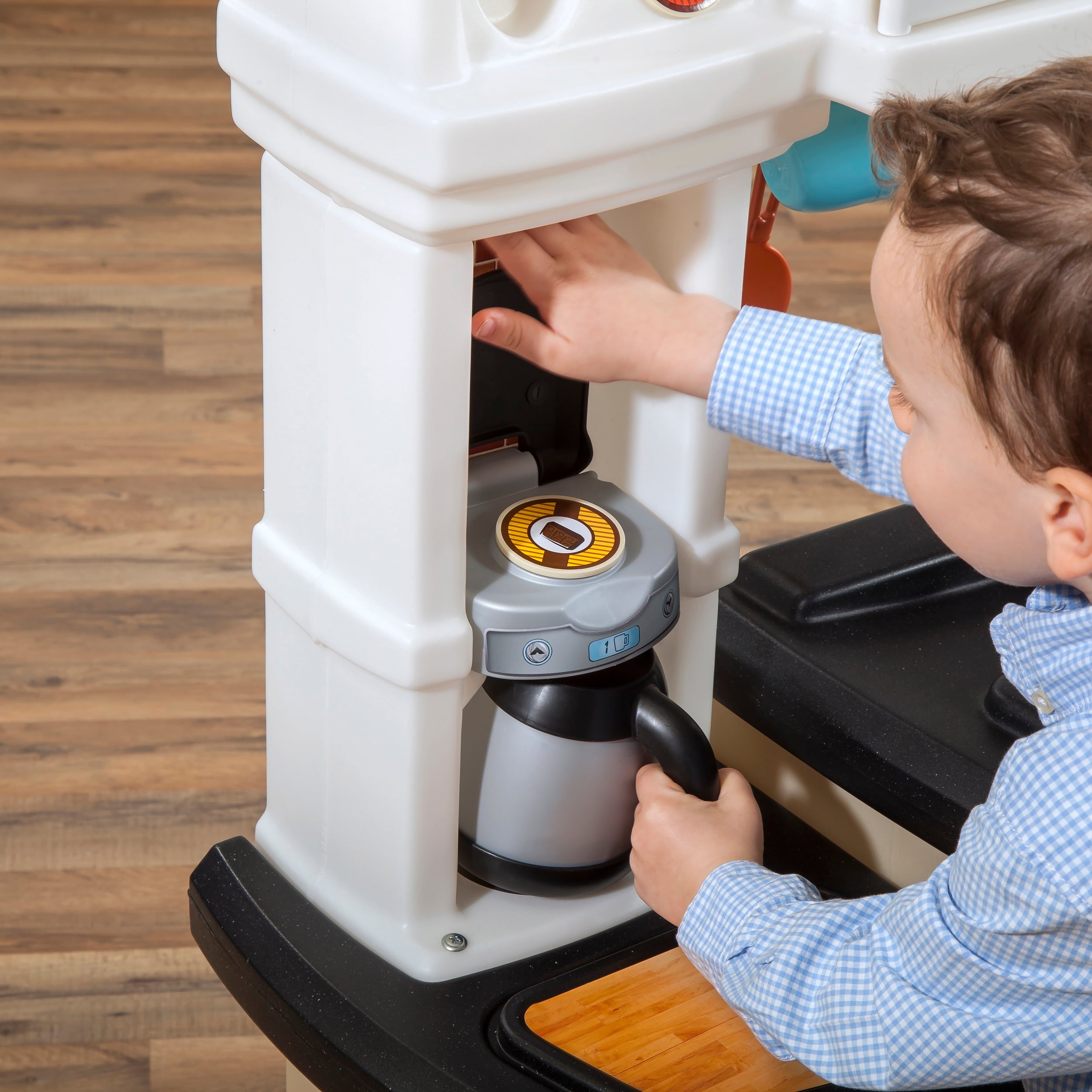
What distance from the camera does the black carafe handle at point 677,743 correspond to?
0.74 meters

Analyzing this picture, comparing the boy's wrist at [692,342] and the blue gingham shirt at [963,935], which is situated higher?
the boy's wrist at [692,342]

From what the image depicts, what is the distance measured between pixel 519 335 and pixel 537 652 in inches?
5.9

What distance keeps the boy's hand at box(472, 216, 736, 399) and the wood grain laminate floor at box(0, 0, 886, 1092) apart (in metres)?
0.68

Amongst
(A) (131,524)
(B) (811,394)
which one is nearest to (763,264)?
(B) (811,394)

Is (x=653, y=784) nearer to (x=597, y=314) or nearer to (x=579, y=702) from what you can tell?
(x=579, y=702)

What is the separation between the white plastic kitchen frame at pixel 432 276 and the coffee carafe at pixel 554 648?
3 cm

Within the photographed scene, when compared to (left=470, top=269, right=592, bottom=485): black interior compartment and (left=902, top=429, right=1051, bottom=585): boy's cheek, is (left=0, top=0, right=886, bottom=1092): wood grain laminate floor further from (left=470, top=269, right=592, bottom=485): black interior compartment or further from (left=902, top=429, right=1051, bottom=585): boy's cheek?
(left=902, top=429, right=1051, bottom=585): boy's cheek

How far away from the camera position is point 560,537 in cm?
74

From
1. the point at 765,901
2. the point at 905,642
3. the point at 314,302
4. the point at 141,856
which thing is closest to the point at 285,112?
the point at 314,302

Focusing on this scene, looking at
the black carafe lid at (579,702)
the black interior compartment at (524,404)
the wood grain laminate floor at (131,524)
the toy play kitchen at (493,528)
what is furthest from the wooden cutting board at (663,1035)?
the wood grain laminate floor at (131,524)

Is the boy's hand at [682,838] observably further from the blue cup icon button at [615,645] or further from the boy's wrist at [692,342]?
the boy's wrist at [692,342]

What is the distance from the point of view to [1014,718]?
2.75 feet

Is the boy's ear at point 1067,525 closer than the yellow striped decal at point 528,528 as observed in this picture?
Yes

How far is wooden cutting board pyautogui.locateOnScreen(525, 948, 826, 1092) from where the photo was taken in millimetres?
712
